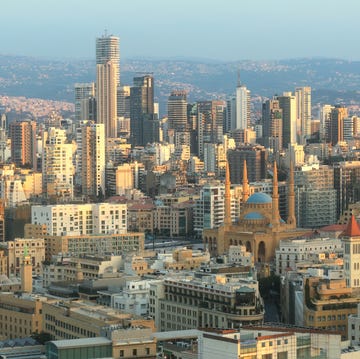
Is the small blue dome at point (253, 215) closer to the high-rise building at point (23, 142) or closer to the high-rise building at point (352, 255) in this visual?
the high-rise building at point (352, 255)

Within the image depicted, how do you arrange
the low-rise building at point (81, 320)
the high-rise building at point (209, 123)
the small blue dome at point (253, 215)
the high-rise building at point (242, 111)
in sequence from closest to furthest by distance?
the low-rise building at point (81, 320)
the small blue dome at point (253, 215)
the high-rise building at point (209, 123)
the high-rise building at point (242, 111)

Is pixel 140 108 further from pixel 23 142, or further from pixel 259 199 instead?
pixel 259 199

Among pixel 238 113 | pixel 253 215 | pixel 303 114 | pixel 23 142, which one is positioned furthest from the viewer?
pixel 238 113

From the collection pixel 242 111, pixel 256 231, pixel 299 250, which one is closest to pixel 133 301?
pixel 299 250

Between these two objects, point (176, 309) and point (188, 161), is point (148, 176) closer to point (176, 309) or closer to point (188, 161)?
point (188, 161)

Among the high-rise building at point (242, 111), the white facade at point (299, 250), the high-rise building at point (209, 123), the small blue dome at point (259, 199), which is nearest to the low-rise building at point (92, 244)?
the white facade at point (299, 250)

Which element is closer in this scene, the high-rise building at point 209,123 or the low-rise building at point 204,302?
the low-rise building at point 204,302

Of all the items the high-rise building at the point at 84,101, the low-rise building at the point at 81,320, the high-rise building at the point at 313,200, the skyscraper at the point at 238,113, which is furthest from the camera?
the high-rise building at the point at 84,101
